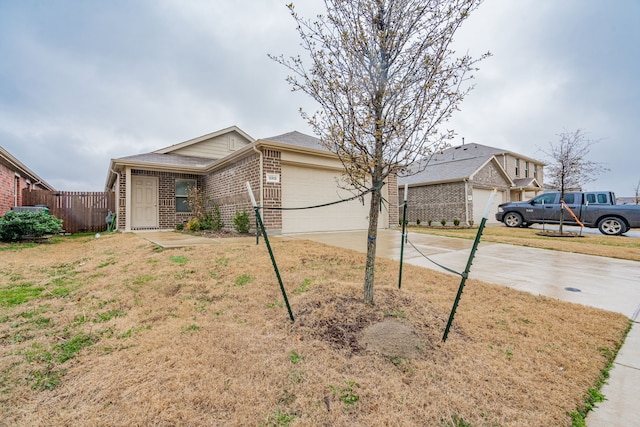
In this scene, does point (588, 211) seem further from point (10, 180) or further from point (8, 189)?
point (10, 180)

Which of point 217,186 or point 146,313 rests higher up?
point 217,186

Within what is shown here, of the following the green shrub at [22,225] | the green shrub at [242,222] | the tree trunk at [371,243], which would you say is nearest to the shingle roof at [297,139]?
the green shrub at [242,222]

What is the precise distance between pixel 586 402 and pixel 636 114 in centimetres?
2459

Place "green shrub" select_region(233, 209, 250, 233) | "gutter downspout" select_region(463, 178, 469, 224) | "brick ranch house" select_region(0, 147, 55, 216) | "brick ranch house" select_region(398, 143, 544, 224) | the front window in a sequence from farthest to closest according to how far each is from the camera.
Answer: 1. "brick ranch house" select_region(398, 143, 544, 224)
2. "gutter downspout" select_region(463, 178, 469, 224)
3. the front window
4. "brick ranch house" select_region(0, 147, 55, 216)
5. "green shrub" select_region(233, 209, 250, 233)

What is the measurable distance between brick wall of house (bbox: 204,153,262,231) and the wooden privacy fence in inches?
233

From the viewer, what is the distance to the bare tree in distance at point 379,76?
2619 mm

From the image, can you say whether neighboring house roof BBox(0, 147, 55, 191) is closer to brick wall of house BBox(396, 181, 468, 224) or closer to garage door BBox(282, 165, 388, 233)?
garage door BBox(282, 165, 388, 233)

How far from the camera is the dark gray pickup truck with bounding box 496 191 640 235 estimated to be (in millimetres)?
10961

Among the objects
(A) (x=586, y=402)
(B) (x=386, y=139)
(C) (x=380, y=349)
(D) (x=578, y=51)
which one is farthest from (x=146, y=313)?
(D) (x=578, y=51)

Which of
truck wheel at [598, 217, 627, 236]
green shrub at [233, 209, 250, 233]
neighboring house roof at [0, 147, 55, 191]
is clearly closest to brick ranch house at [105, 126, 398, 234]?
green shrub at [233, 209, 250, 233]

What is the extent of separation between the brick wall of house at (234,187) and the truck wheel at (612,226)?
46.5 ft

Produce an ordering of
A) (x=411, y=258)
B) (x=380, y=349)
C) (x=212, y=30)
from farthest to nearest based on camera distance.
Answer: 1. (x=212, y=30)
2. (x=411, y=258)
3. (x=380, y=349)

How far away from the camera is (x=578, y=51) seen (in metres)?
11.4

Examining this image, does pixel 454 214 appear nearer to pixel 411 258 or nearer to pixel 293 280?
pixel 411 258
